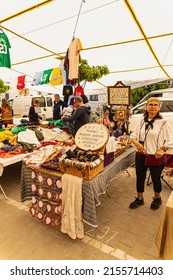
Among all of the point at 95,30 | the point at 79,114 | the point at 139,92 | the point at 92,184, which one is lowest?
the point at 92,184

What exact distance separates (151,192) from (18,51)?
17.4ft

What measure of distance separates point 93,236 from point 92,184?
2.55ft

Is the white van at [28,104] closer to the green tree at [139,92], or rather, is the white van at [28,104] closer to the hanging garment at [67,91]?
the green tree at [139,92]

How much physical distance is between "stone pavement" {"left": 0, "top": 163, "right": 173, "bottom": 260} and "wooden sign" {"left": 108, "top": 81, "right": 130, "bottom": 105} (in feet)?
6.39

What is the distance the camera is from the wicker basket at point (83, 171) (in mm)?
1953

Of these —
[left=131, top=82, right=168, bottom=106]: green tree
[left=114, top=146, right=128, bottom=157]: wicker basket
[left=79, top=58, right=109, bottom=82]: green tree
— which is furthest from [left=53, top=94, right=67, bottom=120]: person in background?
[left=131, top=82, right=168, bottom=106]: green tree

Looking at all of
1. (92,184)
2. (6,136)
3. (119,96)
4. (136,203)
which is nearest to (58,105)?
(6,136)

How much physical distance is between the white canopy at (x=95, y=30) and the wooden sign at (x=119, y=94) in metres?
1.32

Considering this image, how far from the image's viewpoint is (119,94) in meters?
3.87

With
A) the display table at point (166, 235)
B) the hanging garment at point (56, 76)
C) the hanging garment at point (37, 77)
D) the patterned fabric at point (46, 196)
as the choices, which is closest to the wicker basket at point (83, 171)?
the patterned fabric at point (46, 196)

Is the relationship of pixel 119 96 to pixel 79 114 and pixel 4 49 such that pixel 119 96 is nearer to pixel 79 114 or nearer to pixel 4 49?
pixel 79 114

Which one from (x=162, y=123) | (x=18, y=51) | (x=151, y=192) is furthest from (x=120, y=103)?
(x=18, y=51)
